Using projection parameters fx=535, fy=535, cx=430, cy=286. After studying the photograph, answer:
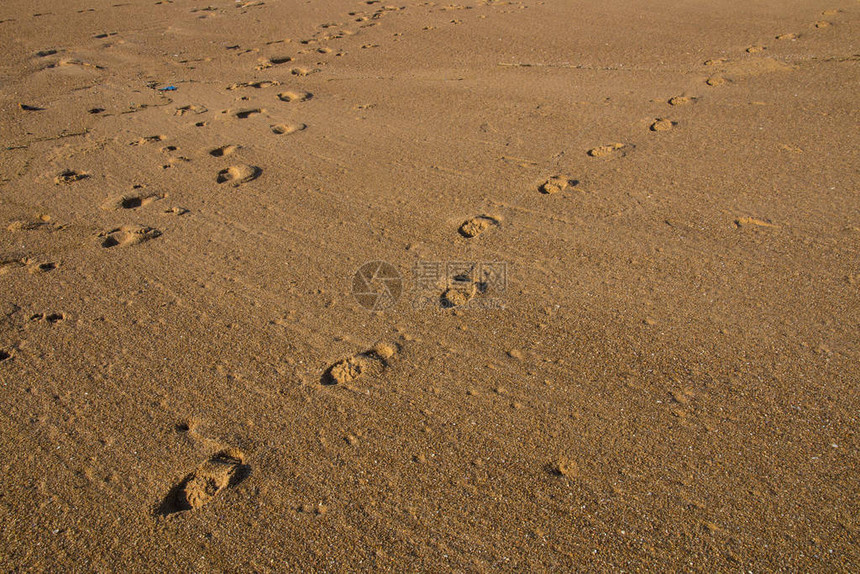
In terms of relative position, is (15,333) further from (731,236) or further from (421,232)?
(731,236)

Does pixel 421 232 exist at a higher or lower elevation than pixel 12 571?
higher

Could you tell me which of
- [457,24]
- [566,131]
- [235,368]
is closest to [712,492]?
[235,368]

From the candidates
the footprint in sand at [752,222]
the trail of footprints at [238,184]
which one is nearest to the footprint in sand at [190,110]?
the trail of footprints at [238,184]

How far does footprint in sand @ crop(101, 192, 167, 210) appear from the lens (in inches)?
154

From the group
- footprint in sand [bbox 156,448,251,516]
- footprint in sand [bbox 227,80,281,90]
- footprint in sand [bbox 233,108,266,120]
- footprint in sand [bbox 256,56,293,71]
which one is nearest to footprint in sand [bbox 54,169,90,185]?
footprint in sand [bbox 233,108,266,120]

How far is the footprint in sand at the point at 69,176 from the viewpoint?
4227mm

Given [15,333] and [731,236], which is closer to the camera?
[15,333]

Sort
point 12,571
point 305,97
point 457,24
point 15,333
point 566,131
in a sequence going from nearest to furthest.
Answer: point 12,571 → point 15,333 → point 566,131 → point 305,97 → point 457,24

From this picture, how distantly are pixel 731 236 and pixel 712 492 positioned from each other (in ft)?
6.00

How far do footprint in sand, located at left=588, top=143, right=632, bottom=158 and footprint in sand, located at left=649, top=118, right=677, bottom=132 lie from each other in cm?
45

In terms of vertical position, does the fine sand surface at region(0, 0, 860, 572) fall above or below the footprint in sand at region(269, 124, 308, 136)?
below

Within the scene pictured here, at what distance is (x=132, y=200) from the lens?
395 centimetres

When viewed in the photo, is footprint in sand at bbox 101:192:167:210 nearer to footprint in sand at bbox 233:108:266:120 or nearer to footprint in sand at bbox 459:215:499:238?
footprint in sand at bbox 233:108:266:120

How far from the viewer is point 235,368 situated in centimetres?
262
